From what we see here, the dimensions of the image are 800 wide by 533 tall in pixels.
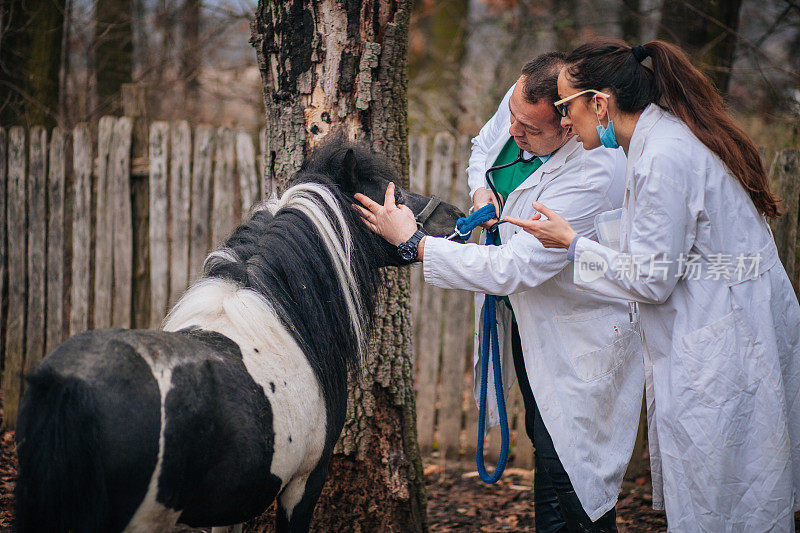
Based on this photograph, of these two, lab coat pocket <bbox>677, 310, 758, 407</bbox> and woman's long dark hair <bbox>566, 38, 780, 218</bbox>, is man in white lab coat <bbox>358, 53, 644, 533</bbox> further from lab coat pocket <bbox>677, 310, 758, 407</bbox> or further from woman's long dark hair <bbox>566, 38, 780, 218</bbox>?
lab coat pocket <bbox>677, 310, 758, 407</bbox>

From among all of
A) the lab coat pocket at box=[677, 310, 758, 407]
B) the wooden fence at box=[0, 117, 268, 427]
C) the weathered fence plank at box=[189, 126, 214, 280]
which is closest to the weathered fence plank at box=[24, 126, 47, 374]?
the wooden fence at box=[0, 117, 268, 427]

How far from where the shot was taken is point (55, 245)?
5602 mm

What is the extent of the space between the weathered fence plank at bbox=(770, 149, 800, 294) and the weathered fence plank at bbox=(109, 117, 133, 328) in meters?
4.83

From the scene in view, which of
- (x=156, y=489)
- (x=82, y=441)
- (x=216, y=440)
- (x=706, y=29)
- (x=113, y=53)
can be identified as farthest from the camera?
(x=113, y=53)

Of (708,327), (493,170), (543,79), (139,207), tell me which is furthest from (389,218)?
(139,207)

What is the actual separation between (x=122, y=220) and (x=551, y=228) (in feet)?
13.4

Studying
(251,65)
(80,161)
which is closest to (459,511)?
(80,161)

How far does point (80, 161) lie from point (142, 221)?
2.42ft

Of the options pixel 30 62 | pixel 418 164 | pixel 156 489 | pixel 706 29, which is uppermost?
pixel 706 29

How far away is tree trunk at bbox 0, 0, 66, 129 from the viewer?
6648 mm

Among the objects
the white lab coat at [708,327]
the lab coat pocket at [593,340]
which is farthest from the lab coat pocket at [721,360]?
the lab coat pocket at [593,340]

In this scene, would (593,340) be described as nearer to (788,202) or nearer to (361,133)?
(361,133)

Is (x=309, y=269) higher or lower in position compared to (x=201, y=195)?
lower

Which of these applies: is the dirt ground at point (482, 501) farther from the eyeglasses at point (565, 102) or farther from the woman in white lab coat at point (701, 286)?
the eyeglasses at point (565, 102)
